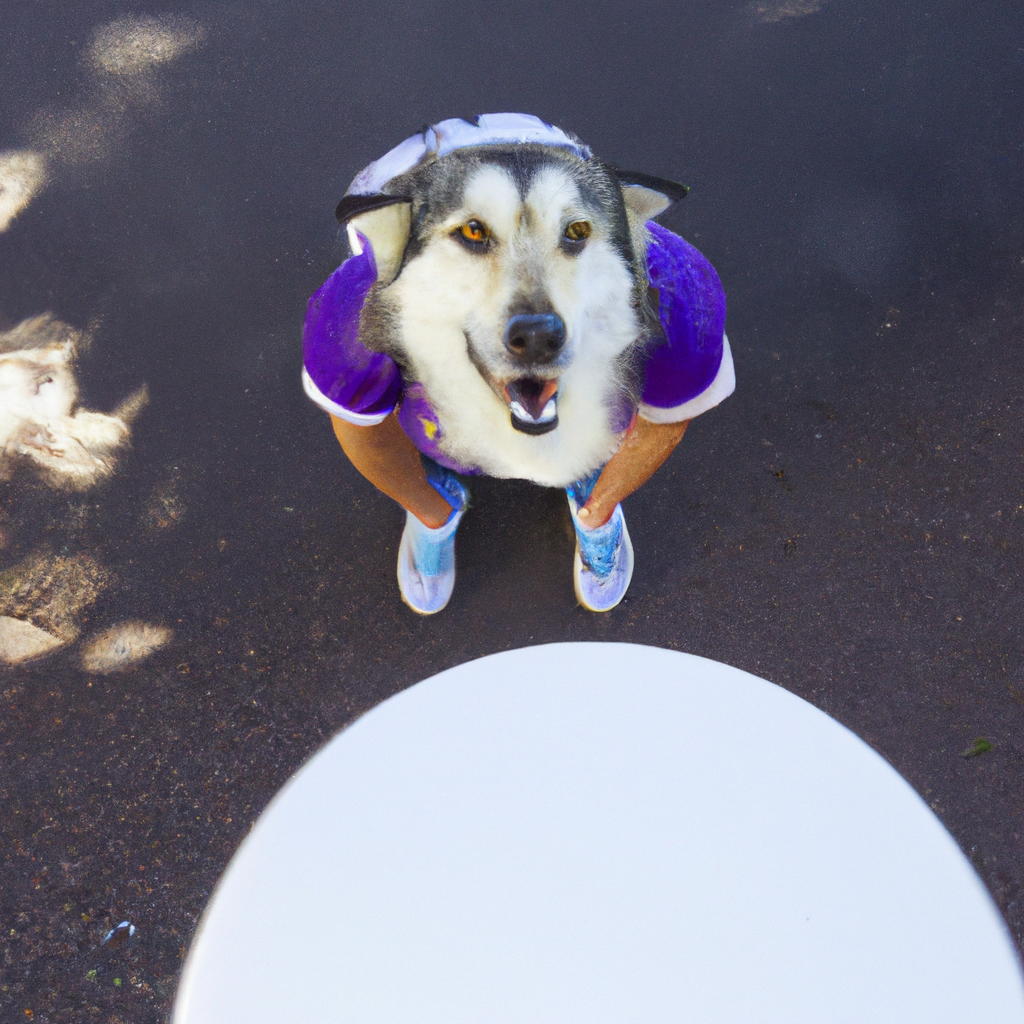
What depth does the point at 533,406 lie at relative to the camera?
4.52 feet

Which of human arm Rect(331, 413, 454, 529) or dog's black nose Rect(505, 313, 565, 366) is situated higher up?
dog's black nose Rect(505, 313, 565, 366)

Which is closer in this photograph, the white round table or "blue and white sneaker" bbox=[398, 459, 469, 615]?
the white round table

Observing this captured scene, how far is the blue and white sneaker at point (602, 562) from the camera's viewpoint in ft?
7.89

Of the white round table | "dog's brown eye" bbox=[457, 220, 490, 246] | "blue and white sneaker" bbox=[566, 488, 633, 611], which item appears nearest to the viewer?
the white round table

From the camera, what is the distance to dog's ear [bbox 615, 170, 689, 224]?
1371 millimetres

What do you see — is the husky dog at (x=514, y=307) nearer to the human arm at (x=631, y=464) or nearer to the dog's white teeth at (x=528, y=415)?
the dog's white teeth at (x=528, y=415)

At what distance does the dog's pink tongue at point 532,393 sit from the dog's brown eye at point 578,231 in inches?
9.5

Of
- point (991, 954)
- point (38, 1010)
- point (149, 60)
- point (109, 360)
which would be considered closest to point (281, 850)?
point (991, 954)

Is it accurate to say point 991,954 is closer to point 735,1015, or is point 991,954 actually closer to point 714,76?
point 735,1015

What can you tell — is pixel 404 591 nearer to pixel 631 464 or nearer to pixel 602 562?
pixel 602 562

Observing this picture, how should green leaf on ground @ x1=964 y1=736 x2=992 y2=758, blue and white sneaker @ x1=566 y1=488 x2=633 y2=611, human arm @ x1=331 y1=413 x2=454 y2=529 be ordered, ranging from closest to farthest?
human arm @ x1=331 y1=413 x2=454 y2=529 < blue and white sneaker @ x1=566 y1=488 x2=633 y2=611 < green leaf on ground @ x1=964 y1=736 x2=992 y2=758

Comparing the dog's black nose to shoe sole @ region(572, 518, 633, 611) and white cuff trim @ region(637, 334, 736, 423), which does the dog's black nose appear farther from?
shoe sole @ region(572, 518, 633, 611)

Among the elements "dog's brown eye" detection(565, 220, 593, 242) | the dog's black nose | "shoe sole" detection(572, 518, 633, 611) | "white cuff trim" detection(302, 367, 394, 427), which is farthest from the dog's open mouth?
"shoe sole" detection(572, 518, 633, 611)

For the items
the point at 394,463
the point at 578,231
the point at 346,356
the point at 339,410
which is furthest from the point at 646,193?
the point at 394,463
